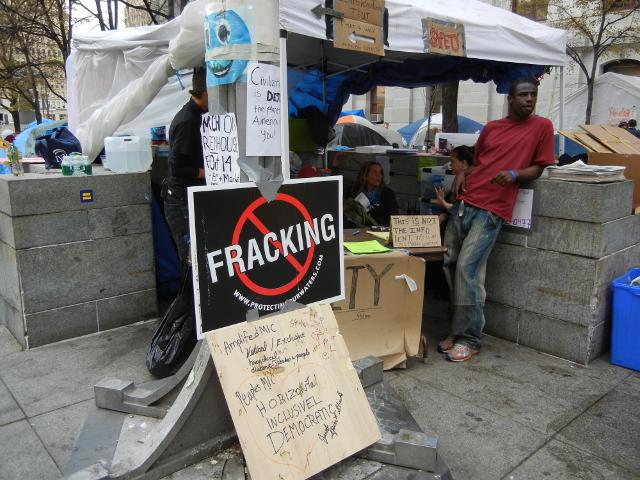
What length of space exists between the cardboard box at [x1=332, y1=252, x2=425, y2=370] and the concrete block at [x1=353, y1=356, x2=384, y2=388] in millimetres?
642

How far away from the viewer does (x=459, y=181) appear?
15.1 feet

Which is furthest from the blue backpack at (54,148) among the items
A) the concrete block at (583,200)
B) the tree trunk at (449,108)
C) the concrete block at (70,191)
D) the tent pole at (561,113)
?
the tree trunk at (449,108)

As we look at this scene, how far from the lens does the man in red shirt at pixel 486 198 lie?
3.85 metres

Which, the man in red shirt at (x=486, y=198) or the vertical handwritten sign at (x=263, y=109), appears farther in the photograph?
the man in red shirt at (x=486, y=198)

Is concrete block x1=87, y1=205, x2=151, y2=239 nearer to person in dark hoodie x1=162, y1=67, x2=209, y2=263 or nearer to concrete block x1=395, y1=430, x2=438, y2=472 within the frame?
person in dark hoodie x1=162, y1=67, x2=209, y2=263

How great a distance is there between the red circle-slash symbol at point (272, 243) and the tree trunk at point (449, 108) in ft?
34.3

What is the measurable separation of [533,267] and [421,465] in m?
2.37

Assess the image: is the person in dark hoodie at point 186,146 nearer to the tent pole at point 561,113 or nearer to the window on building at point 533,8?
the tent pole at point 561,113

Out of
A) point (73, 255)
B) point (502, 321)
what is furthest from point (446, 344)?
point (73, 255)

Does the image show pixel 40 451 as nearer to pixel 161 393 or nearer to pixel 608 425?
pixel 161 393

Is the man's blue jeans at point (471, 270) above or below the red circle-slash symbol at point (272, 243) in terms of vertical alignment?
below

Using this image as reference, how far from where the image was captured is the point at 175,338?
3.64 m

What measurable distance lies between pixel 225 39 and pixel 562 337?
3.29 meters

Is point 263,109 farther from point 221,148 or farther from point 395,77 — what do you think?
A: point 395,77
